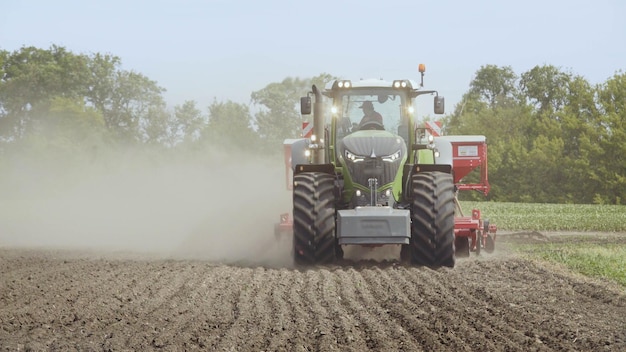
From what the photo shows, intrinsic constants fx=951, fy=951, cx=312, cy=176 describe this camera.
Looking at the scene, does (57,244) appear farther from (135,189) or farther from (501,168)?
(501,168)

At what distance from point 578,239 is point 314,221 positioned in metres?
11.4

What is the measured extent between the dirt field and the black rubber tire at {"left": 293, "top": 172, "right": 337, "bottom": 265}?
30 cm

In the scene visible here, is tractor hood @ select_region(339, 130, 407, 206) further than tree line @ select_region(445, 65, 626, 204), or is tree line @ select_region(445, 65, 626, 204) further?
tree line @ select_region(445, 65, 626, 204)

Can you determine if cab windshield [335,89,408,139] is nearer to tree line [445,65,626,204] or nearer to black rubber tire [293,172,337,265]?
black rubber tire [293,172,337,265]

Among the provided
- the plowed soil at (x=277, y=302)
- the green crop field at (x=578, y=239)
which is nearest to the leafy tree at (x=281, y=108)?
the green crop field at (x=578, y=239)

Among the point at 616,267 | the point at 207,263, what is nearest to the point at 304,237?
the point at 207,263

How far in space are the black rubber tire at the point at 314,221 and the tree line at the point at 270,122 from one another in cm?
3712

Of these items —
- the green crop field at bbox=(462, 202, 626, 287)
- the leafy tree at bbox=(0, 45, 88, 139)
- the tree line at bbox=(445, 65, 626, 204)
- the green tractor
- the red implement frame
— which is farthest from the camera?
the leafy tree at bbox=(0, 45, 88, 139)

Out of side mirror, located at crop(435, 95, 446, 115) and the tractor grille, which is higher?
side mirror, located at crop(435, 95, 446, 115)

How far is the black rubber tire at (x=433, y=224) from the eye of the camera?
13.5 metres

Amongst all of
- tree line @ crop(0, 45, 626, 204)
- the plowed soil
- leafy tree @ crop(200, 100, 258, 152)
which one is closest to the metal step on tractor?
the plowed soil

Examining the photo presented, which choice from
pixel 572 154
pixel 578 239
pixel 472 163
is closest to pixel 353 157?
pixel 472 163

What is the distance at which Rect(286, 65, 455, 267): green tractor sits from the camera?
1349 cm

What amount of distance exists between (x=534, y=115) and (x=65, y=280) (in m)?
66.8
